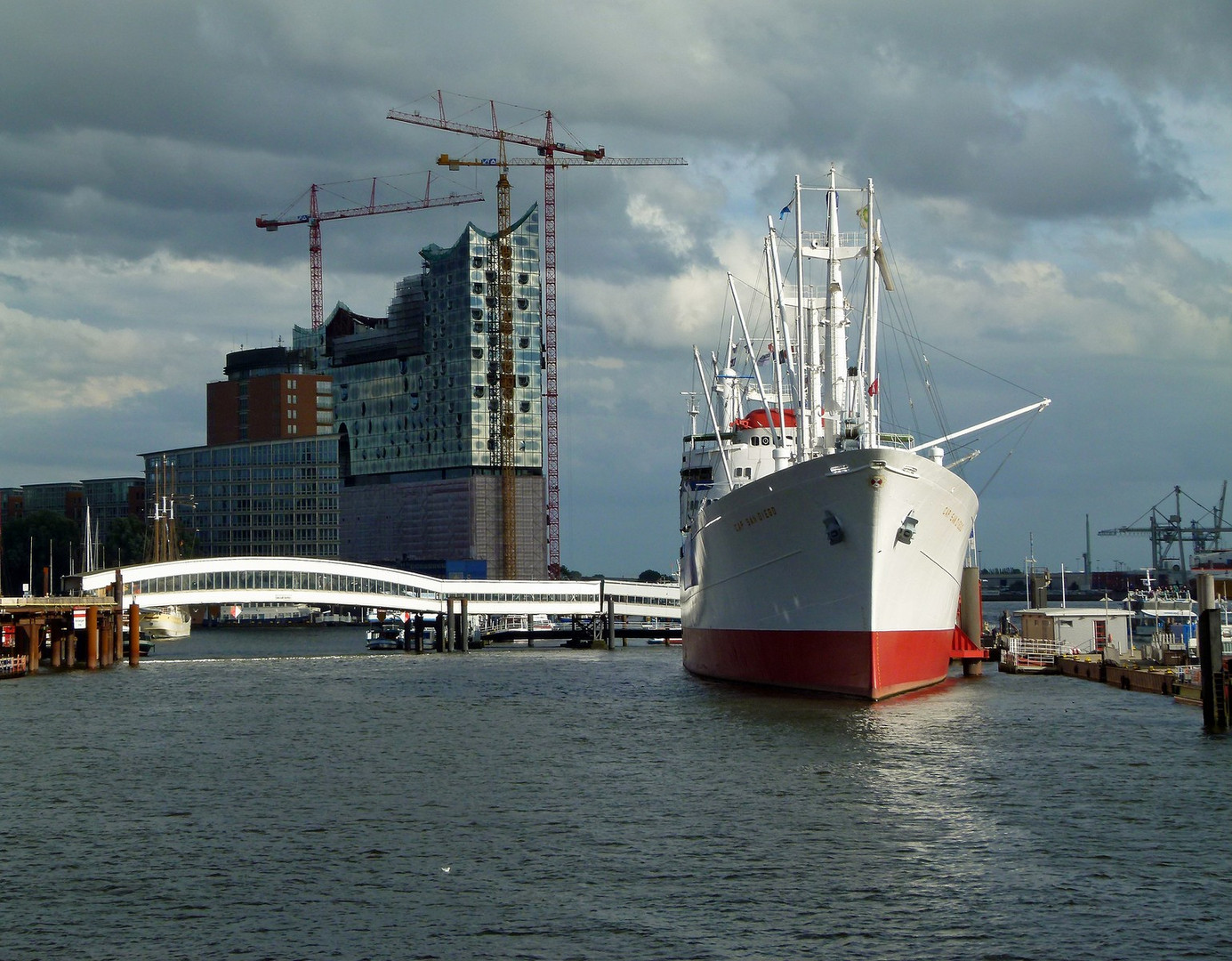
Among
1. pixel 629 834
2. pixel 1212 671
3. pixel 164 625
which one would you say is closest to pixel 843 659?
pixel 1212 671

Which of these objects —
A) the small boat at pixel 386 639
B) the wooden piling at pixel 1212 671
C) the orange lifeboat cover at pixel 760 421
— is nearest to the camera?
the wooden piling at pixel 1212 671

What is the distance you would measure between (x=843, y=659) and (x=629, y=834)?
70.1 feet

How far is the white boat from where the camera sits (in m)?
158

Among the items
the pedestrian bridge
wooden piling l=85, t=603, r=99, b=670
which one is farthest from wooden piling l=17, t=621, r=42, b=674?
the pedestrian bridge

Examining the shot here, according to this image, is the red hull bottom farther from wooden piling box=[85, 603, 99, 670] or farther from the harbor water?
wooden piling box=[85, 603, 99, 670]

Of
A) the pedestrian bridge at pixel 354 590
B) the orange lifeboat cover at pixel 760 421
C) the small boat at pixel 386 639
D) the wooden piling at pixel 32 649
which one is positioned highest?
the orange lifeboat cover at pixel 760 421

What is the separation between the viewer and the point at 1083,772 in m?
38.0

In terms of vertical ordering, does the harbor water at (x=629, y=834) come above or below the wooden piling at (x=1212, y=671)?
below

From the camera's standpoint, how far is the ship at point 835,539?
1927 inches

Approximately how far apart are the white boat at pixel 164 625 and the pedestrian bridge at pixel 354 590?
28020mm

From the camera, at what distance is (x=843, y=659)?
50.8 metres

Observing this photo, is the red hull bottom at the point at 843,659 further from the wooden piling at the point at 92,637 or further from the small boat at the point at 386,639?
the small boat at the point at 386,639

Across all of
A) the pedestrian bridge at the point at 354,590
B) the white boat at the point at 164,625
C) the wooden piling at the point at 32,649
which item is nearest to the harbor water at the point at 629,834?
the wooden piling at the point at 32,649

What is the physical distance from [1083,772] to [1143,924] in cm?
1500
